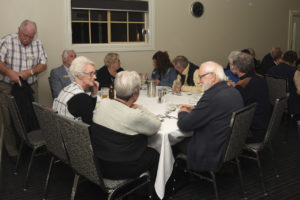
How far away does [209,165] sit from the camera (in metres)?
2.51

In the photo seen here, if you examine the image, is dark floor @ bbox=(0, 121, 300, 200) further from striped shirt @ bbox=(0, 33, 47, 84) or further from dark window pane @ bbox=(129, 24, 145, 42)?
dark window pane @ bbox=(129, 24, 145, 42)

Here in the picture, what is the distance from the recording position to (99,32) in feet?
18.0

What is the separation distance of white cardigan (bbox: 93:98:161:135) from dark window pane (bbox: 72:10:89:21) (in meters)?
3.36

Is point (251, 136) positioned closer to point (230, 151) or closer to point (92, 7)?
point (230, 151)

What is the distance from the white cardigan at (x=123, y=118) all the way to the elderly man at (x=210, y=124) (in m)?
0.41

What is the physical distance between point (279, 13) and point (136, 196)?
694 centimetres

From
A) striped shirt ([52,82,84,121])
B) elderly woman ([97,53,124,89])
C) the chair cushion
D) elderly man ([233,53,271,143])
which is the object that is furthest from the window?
elderly man ([233,53,271,143])

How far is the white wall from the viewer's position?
4750 millimetres

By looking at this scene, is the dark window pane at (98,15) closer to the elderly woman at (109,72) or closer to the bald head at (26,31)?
the elderly woman at (109,72)

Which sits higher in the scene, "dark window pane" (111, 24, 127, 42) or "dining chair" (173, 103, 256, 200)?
"dark window pane" (111, 24, 127, 42)

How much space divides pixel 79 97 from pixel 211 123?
3.49ft

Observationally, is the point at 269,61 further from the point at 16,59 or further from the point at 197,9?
the point at 16,59

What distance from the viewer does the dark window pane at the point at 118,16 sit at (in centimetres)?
556

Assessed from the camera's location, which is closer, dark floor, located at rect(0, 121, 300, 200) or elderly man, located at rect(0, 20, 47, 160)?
dark floor, located at rect(0, 121, 300, 200)
